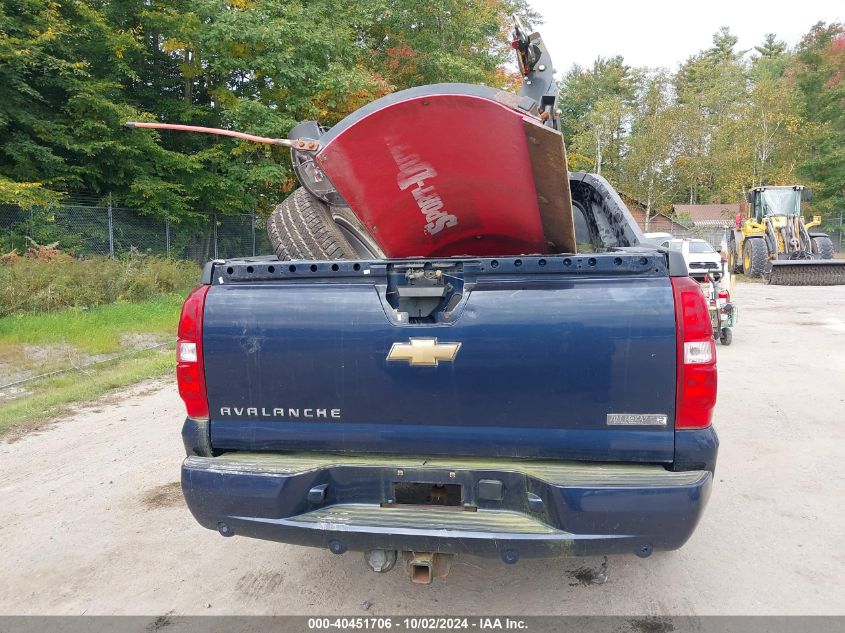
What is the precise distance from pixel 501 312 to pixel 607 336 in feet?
1.39

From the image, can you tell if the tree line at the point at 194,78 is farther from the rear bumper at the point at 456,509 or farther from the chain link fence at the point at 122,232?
the rear bumper at the point at 456,509

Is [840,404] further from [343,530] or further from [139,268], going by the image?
[139,268]

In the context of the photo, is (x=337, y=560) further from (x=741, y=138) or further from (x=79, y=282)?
(x=741, y=138)

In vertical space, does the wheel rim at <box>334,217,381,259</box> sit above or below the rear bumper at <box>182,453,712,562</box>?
above

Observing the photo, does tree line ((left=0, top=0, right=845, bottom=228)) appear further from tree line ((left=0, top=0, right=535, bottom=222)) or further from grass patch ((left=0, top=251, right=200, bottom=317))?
grass patch ((left=0, top=251, right=200, bottom=317))

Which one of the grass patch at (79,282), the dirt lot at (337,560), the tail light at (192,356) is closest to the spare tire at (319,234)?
the tail light at (192,356)

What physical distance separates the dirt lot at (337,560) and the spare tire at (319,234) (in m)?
1.95

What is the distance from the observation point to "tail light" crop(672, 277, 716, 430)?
7.91ft

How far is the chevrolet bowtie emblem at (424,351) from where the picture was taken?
2.54 metres

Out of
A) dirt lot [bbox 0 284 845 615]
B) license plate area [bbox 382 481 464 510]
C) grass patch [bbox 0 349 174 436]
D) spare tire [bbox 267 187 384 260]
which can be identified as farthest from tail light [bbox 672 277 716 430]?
grass patch [bbox 0 349 174 436]

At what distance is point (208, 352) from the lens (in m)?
2.75

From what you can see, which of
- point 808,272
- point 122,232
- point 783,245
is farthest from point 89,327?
point 783,245

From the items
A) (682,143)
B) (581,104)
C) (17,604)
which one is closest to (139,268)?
(17,604)

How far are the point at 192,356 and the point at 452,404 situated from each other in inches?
Result: 46.7
